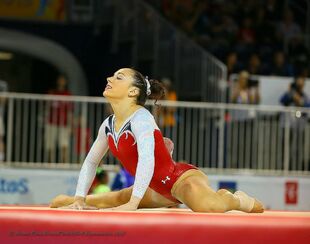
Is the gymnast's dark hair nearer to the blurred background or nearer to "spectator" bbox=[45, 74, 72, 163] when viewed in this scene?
the blurred background

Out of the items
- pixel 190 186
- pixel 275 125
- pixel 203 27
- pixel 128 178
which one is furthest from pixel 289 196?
pixel 190 186

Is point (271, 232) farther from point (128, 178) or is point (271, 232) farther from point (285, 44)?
point (285, 44)

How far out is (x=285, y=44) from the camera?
55.1 ft

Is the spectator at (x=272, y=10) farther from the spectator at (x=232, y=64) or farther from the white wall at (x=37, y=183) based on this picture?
the white wall at (x=37, y=183)

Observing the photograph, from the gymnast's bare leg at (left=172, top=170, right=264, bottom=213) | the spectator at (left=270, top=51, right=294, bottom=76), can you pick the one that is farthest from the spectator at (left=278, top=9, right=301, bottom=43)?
the gymnast's bare leg at (left=172, top=170, right=264, bottom=213)

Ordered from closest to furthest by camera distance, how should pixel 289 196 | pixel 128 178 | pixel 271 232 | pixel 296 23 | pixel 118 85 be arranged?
pixel 271 232, pixel 118 85, pixel 128 178, pixel 289 196, pixel 296 23

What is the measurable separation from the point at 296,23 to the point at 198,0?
1.89 meters

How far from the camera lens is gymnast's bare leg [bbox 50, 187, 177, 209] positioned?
6.55 metres

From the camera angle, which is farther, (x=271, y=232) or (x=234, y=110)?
(x=234, y=110)

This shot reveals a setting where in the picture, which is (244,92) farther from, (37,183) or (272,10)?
(272,10)

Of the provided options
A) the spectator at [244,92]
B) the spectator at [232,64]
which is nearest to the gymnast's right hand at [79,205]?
the spectator at [244,92]

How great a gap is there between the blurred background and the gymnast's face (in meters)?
4.39

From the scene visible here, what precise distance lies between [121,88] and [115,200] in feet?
2.67

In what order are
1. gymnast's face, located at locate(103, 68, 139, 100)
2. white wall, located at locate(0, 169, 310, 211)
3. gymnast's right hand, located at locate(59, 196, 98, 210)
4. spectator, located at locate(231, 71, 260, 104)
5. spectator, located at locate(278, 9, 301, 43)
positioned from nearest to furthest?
gymnast's right hand, located at locate(59, 196, 98, 210) < gymnast's face, located at locate(103, 68, 139, 100) < white wall, located at locate(0, 169, 310, 211) < spectator, located at locate(231, 71, 260, 104) < spectator, located at locate(278, 9, 301, 43)
